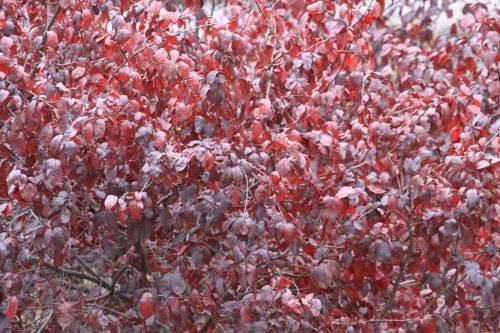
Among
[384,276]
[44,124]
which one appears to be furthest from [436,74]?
[44,124]

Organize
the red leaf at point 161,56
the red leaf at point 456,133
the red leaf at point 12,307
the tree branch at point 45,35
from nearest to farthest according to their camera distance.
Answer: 1. the red leaf at point 12,307
2. the red leaf at point 161,56
3. the tree branch at point 45,35
4. the red leaf at point 456,133

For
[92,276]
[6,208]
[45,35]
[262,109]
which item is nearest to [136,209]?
[6,208]

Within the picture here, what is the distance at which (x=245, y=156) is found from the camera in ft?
10.1

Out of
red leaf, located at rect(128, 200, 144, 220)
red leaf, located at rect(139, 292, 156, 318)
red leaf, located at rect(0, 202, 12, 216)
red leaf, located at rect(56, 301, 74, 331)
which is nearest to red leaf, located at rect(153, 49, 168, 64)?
red leaf, located at rect(128, 200, 144, 220)

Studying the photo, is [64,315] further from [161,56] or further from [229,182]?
[161,56]

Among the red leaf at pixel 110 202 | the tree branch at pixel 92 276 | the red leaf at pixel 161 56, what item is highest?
the red leaf at pixel 161 56

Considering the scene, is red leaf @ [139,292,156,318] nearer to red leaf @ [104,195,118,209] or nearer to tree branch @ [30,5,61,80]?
red leaf @ [104,195,118,209]

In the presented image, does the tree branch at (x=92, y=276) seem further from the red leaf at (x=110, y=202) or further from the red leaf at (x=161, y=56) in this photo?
the red leaf at (x=161, y=56)

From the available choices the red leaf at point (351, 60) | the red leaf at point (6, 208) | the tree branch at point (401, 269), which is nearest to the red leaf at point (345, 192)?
the tree branch at point (401, 269)

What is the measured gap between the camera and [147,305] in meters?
2.93

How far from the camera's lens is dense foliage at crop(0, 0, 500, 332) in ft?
9.64

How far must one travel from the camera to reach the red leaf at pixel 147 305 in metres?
2.93

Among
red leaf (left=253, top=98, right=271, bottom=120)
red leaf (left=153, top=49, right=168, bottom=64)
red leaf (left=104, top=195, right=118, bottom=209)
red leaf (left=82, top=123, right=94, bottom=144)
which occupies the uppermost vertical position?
red leaf (left=153, top=49, right=168, bottom=64)

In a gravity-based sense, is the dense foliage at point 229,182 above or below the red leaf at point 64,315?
above
